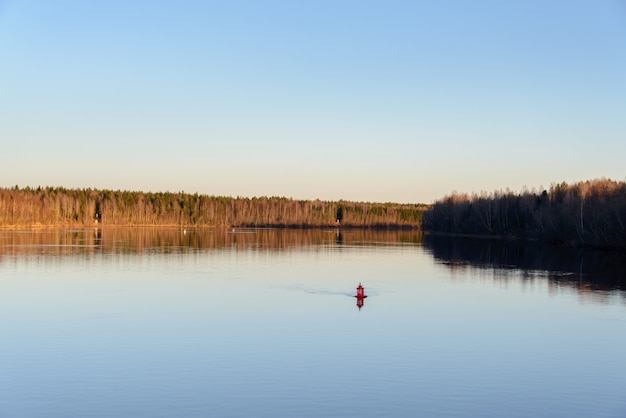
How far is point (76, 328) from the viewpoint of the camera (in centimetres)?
2723

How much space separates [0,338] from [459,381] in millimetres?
17017

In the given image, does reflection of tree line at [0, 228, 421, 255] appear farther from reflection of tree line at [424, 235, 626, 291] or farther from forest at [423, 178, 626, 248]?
reflection of tree line at [424, 235, 626, 291]

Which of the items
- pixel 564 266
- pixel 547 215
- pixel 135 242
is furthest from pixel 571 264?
pixel 135 242

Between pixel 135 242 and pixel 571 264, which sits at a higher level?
pixel 135 242

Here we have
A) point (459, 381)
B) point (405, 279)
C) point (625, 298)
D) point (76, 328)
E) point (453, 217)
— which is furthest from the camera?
point (453, 217)

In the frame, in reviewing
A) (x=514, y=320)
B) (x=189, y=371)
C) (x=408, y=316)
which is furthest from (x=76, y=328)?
(x=514, y=320)

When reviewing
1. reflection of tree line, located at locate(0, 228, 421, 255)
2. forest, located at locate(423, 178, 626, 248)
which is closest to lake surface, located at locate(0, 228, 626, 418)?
reflection of tree line, located at locate(0, 228, 421, 255)

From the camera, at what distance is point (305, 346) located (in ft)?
80.7

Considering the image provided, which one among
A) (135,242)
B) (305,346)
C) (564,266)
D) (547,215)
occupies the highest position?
(547,215)

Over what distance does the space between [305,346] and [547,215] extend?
84.0m

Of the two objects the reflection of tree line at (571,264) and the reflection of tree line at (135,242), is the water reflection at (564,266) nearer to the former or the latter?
the reflection of tree line at (571,264)

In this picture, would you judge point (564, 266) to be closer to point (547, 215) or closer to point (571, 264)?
point (571, 264)

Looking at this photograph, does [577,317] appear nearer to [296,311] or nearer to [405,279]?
[296,311]

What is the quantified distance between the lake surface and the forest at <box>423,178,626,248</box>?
33099mm
